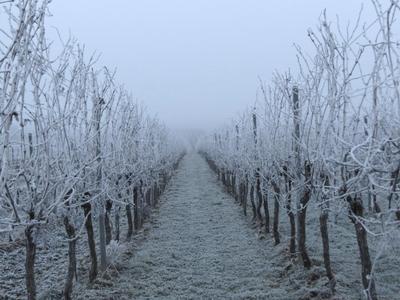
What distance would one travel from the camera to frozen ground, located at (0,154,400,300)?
6457mm

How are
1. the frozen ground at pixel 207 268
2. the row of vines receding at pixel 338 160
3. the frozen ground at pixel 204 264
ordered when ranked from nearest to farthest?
the row of vines receding at pixel 338 160
the frozen ground at pixel 207 268
the frozen ground at pixel 204 264

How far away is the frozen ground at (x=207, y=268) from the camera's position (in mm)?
6457

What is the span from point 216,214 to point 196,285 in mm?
6616

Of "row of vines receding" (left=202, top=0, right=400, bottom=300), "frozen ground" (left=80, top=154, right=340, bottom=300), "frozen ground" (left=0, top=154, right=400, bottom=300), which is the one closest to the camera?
"row of vines receding" (left=202, top=0, right=400, bottom=300)

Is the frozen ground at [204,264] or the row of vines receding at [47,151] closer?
the row of vines receding at [47,151]

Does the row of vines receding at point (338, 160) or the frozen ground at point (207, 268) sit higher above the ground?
the row of vines receding at point (338, 160)

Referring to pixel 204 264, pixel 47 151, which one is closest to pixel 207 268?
pixel 204 264

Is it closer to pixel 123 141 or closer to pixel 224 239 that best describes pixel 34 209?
pixel 123 141

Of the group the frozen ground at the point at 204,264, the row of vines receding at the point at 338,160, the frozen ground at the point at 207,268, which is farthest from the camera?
the frozen ground at the point at 204,264

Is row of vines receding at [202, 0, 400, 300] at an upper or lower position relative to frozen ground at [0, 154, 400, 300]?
upper

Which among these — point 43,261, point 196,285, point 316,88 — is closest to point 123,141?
point 43,261

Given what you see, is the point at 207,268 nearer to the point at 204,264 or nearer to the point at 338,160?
the point at 204,264

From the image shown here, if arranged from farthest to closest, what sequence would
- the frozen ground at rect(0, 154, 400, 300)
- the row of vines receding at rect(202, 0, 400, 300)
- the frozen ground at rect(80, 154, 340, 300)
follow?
the frozen ground at rect(80, 154, 340, 300), the frozen ground at rect(0, 154, 400, 300), the row of vines receding at rect(202, 0, 400, 300)

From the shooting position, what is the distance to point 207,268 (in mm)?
8000
